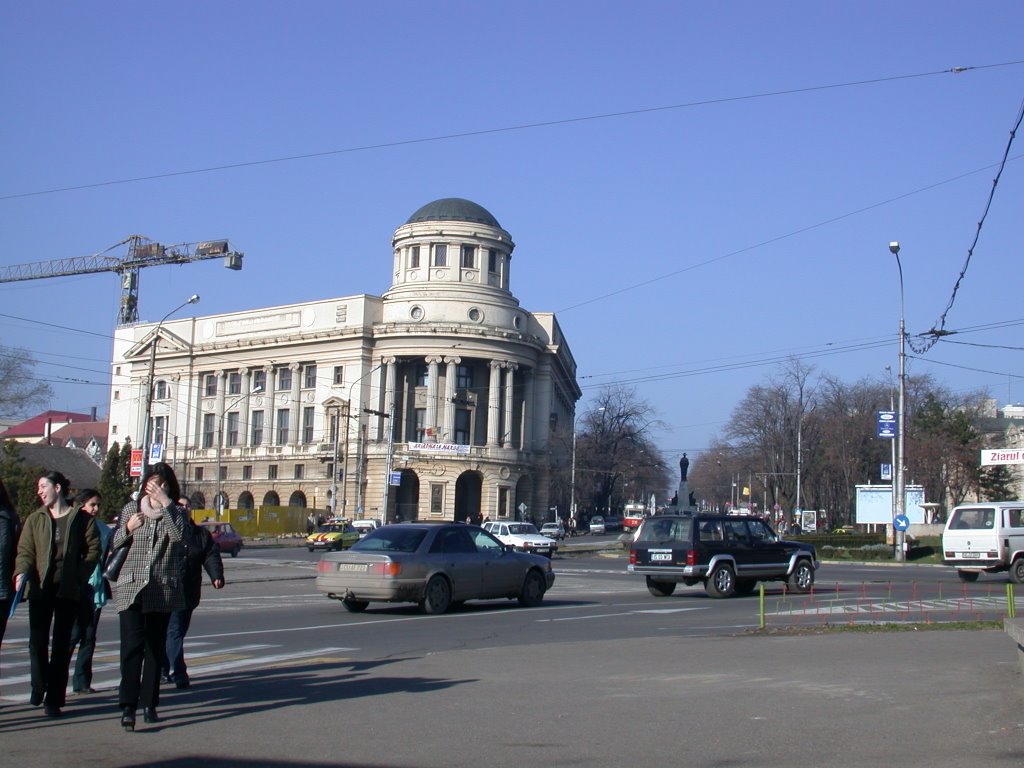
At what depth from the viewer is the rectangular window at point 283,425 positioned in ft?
307

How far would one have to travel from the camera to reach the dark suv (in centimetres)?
2266

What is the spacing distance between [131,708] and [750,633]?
903cm

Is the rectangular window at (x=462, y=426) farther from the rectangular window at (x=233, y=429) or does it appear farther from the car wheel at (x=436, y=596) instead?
the car wheel at (x=436, y=596)

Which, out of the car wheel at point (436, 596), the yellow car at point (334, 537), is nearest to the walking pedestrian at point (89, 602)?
the car wheel at point (436, 596)

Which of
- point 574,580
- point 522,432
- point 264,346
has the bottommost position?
point 574,580

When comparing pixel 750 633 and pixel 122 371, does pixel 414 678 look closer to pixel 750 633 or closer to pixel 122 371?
pixel 750 633

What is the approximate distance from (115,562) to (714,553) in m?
16.1

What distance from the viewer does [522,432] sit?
93562 millimetres

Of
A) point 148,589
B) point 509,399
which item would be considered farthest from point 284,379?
point 148,589

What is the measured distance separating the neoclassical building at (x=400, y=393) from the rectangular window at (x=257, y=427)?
19cm

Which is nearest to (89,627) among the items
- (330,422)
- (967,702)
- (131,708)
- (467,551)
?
(131,708)

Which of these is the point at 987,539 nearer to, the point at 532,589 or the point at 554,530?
the point at 532,589

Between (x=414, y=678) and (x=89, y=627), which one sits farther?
(x=414, y=678)

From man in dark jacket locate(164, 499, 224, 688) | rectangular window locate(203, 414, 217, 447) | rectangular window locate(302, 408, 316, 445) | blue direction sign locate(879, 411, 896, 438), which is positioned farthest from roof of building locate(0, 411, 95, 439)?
man in dark jacket locate(164, 499, 224, 688)
